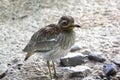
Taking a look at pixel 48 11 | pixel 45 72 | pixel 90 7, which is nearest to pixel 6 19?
pixel 48 11

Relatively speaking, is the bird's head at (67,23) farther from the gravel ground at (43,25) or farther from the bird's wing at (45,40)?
the gravel ground at (43,25)

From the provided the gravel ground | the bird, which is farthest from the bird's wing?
the gravel ground

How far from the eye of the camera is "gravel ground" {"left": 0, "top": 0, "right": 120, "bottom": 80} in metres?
4.62

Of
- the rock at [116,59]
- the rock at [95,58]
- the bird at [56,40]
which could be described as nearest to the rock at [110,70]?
the rock at [116,59]

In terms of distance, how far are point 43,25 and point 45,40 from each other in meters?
1.52

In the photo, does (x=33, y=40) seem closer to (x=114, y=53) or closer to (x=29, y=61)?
(x=29, y=61)

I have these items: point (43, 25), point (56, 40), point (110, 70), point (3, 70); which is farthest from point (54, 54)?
point (43, 25)

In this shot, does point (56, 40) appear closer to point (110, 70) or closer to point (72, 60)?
point (72, 60)

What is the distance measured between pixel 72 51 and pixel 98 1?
1.81 meters

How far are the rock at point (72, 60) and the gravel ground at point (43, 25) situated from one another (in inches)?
7.2

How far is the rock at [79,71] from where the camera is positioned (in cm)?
429

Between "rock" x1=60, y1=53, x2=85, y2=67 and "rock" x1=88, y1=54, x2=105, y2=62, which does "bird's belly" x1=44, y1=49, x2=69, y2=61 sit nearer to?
"rock" x1=60, y1=53, x2=85, y2=67

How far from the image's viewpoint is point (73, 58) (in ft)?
14.8

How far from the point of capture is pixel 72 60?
4504 millimetres
